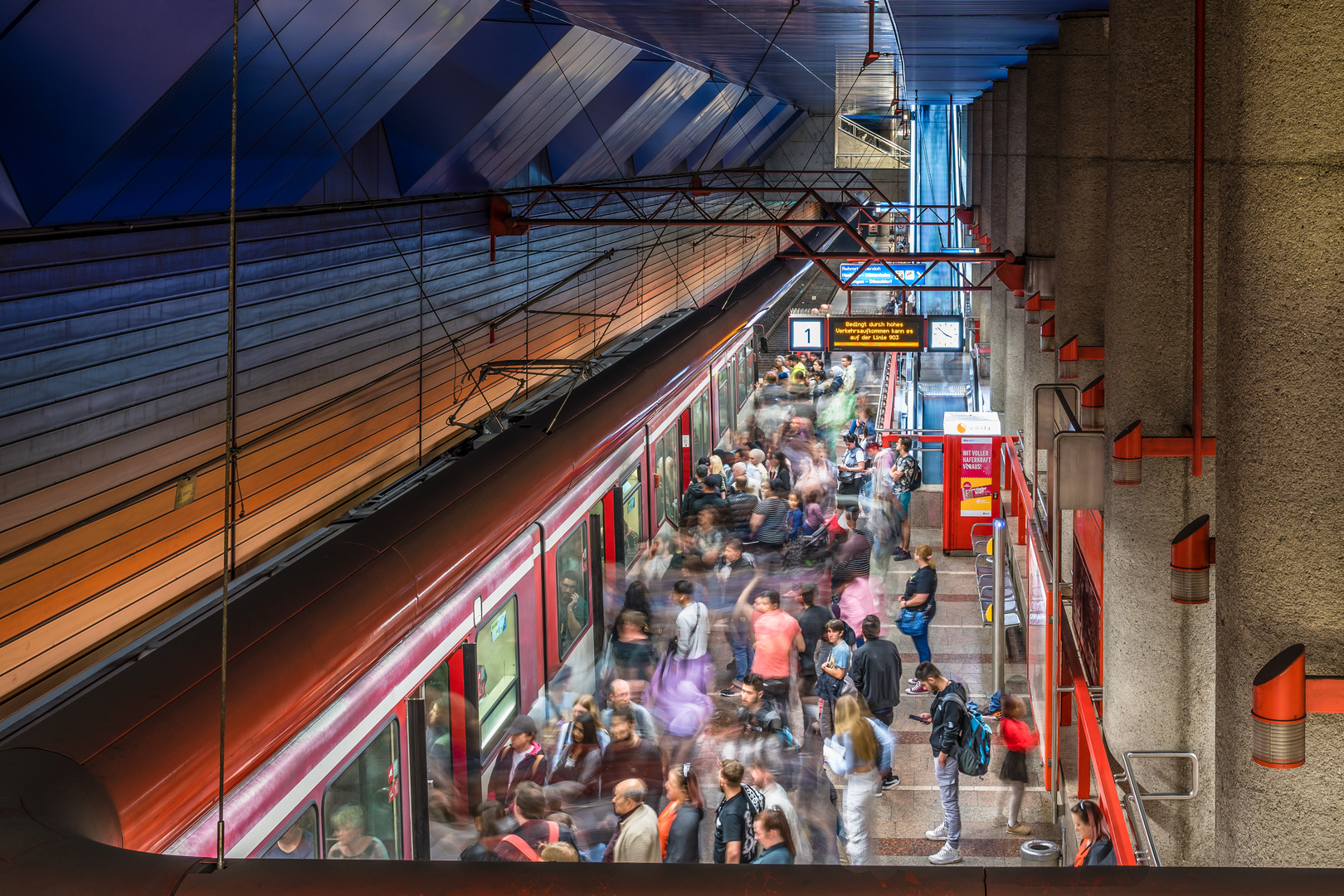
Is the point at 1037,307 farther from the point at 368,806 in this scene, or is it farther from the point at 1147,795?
the point at 368,806

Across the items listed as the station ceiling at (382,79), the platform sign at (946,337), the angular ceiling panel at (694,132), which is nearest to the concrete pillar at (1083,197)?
the station ceiling at (382,79)

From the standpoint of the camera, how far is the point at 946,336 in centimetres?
2162

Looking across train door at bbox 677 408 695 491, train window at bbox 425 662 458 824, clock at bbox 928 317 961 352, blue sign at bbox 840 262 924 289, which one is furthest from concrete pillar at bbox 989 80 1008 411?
train window at bbox 425 662 458 824

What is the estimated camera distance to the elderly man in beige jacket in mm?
5371

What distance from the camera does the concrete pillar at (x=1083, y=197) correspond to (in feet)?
34.9

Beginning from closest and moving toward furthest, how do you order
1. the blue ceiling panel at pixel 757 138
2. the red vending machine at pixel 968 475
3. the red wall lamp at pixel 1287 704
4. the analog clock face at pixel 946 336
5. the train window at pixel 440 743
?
the red wall lamp at pixel 1287 704
the train window at pixel 440 743
the red vending machine at pixel 968 475
the analog clock face at pixel 946 336
the blue ceiling panel at pixel 757 138

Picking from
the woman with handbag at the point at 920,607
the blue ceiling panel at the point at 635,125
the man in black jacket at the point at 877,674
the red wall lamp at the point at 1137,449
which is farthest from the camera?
the blue ceiling panel at the point at 635,125

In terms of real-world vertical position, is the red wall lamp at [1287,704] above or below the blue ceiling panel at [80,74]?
below

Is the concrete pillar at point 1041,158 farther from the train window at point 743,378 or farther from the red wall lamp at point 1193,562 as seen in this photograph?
the train window at point 743,378

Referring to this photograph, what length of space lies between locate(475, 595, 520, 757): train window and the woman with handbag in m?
3.45

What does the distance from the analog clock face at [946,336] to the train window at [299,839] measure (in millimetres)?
17483

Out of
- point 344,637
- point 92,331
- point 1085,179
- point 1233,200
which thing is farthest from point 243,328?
point 1085,179

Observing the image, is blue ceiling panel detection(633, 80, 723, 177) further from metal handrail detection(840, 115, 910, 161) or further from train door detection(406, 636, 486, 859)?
train door detection(406, 636, 486, 859)

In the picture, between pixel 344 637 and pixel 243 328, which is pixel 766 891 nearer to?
pixel 344 637
